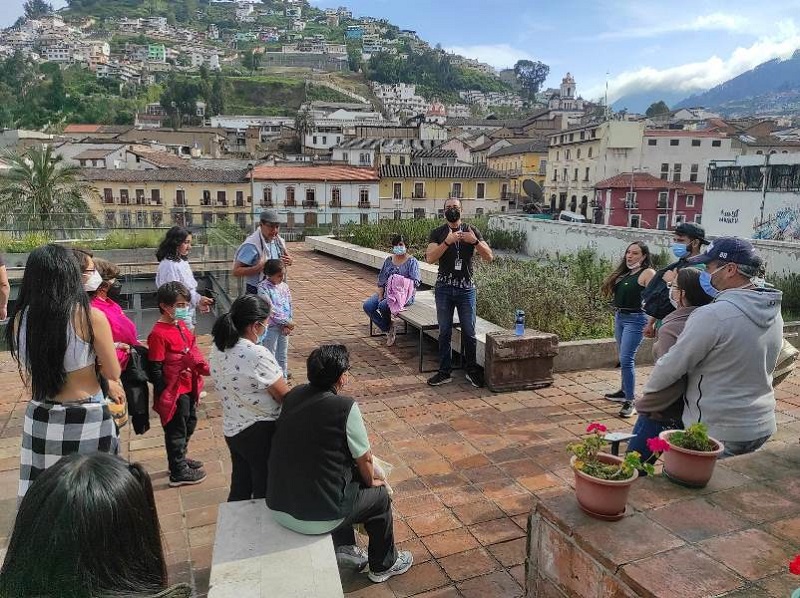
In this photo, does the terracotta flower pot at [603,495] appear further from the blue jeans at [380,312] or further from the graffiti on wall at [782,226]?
the graffiti on wall at [782,226]

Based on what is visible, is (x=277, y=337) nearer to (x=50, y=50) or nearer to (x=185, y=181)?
(x=185, y=181)

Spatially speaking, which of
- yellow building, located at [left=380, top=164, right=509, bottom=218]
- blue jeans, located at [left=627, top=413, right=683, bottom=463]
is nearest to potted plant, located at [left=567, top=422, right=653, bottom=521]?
blue jeans, located at [left=627, top=413, right=683, bottom=463]

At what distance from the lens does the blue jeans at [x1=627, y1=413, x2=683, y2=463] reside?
10.7ft

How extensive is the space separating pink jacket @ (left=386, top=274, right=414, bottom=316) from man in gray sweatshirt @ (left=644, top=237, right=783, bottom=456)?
14.6 ft

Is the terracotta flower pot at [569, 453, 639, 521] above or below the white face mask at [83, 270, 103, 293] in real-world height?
below

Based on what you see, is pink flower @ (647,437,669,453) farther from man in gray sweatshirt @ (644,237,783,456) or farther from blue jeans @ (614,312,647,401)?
blue jeans @ (614,312,647,401)

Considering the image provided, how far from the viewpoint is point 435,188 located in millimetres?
49500

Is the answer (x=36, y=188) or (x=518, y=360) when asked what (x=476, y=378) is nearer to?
(x=518, y=360)

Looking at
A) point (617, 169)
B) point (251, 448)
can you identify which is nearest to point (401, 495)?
point (251, 448)

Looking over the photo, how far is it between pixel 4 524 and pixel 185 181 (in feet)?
154

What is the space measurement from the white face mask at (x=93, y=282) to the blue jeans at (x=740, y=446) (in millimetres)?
3886

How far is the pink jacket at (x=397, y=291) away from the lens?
7.27 m

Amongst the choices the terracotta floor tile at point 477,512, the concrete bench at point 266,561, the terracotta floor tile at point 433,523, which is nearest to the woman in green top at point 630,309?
the terracotta floor tile at point 477,512

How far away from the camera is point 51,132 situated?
3125 inches
